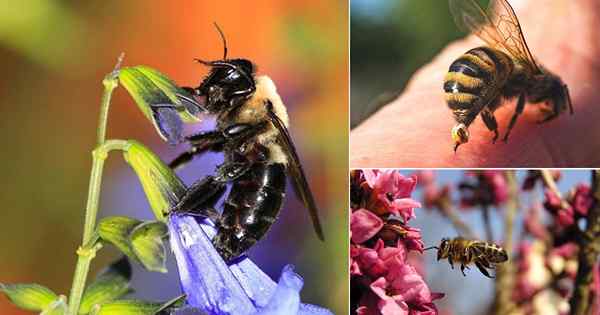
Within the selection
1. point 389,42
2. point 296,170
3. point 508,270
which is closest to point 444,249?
point 508,270

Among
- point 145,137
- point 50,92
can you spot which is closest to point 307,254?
point 145,137

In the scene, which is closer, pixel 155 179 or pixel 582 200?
pixel 155 179

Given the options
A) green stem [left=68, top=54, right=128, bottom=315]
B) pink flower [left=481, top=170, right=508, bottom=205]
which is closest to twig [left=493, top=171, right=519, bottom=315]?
pink flower [left=481, top=170, right=508, bottom=205]

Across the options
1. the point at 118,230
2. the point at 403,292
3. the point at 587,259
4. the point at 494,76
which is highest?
the point at 118,230

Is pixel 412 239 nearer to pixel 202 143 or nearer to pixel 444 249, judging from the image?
pixel 444 249

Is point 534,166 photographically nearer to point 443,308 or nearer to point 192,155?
point 443,308

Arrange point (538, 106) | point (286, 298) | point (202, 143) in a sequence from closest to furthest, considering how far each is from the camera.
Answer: point (286, 298) → point (202, 143) → point (538, 106)
